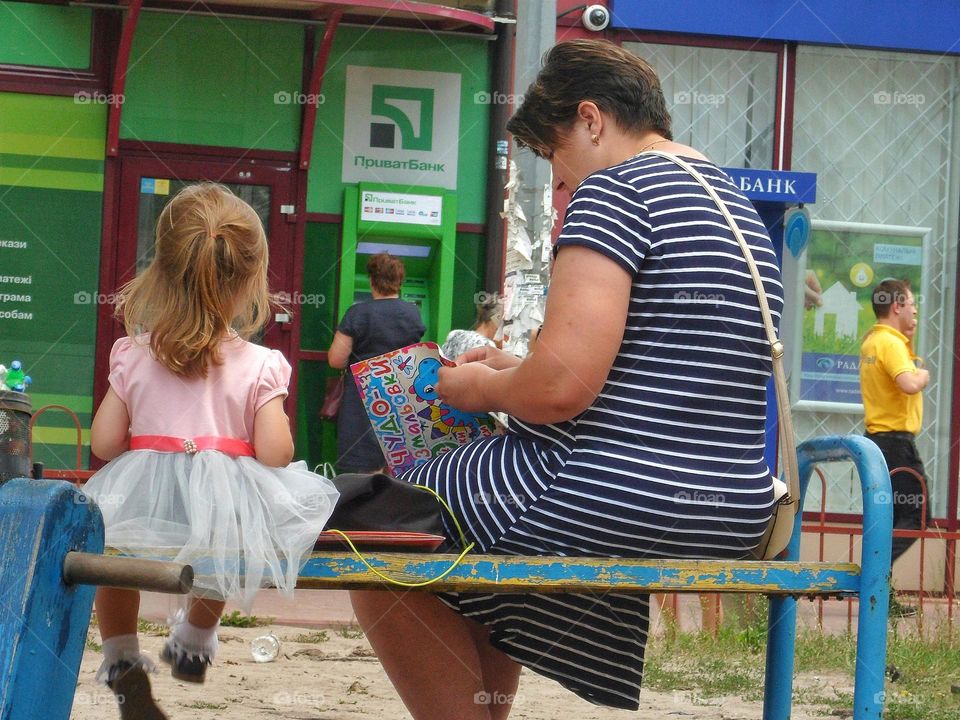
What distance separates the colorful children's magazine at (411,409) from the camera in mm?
2654

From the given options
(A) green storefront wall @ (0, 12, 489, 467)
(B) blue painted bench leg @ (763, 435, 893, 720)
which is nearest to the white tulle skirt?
(B) blue painted bench leg @ (763, 435, 893, 720)

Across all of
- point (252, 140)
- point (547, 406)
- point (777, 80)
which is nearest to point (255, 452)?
point (547, 406)

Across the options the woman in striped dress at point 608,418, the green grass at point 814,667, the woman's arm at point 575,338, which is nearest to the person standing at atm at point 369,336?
the green grass at point 814,667

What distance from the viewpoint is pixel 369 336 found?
7.77 m

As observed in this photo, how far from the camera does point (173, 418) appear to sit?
8.83ft

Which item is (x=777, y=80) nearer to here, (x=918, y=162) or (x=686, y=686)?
(x=918, y=162)

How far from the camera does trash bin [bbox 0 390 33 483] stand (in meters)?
2.49

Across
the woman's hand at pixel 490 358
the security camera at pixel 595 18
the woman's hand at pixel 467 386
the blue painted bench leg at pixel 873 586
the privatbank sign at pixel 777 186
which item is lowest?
the blue painted bench leg at pixel 873 586

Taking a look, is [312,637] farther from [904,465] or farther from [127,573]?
[127,573]

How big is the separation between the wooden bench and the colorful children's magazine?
421 mm

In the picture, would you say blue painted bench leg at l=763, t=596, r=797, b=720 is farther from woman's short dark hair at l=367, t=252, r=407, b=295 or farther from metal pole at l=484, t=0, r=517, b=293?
metal pole at l=484, t=0, r=517, b=293

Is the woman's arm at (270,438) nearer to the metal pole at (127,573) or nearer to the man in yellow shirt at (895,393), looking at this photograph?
the metal pole at (127,573)

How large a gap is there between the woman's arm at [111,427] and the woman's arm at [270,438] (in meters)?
0.28

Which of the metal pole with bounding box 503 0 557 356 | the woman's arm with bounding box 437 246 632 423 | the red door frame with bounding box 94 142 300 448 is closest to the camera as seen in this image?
the woman's arm with bounding box 437 246 632 423
